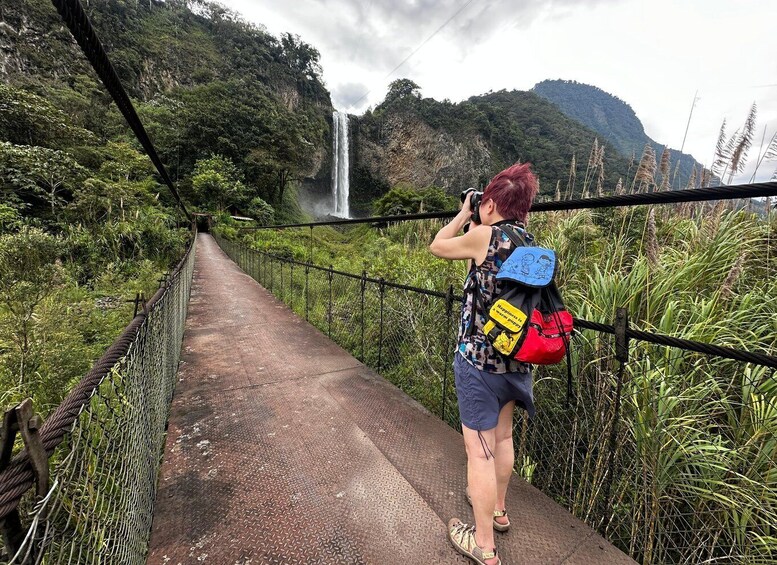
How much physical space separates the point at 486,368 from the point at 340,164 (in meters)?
40.7

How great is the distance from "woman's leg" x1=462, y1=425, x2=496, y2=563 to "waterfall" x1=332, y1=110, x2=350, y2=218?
37206mm

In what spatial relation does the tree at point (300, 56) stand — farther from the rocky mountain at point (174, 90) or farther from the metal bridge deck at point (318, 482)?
the metal bridge deck at point (318, 482)

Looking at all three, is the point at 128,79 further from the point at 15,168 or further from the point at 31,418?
the point at 31,418

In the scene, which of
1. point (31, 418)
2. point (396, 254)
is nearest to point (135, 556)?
point (31, 418)

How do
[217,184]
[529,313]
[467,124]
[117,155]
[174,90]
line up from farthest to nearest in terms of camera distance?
1. [467,124]
2. [174,90]
3. [217,184]
4. [117,155]
5. [529,313]

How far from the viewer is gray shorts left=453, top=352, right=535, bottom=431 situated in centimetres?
110

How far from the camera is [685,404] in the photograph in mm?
1437

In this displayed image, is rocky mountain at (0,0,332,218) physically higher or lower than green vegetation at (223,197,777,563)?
higher

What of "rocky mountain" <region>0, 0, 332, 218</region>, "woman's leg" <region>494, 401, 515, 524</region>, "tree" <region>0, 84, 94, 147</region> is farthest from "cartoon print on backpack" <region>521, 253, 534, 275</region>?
"rocky mountain" <region>0, 0, 332, 218</region>

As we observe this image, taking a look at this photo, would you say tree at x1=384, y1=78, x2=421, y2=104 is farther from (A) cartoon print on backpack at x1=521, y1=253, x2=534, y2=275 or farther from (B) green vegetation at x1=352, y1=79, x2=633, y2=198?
(A) cartoon print on backpack at x1=521, y1=253, x2=534, y2=275

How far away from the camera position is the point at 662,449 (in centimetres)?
134

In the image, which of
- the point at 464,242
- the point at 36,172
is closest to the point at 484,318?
the point at 464,242

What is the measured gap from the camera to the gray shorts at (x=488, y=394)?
3.61 feet

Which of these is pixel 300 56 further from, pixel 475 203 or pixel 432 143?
pixel 475 203
